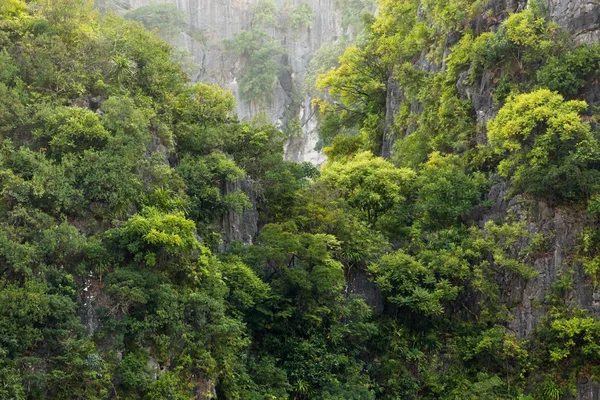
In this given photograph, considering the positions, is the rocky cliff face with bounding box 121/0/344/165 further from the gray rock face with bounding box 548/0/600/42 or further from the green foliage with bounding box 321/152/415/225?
the gray rock face with bounding box 548/0/600/42

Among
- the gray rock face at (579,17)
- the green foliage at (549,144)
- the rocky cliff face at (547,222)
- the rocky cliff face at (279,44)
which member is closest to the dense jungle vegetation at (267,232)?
the green foliage at (549,144)

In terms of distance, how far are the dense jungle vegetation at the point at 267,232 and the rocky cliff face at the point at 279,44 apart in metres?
20.9

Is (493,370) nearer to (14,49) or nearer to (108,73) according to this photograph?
(108,73)

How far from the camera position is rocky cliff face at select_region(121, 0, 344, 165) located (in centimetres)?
4659

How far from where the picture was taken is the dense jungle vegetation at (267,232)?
585 inches

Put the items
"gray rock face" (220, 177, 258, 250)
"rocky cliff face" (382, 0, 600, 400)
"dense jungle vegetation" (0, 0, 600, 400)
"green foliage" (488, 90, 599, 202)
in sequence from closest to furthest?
"dense jungle vegetation" (0, 0, 600, 400), "gray rock face" (220, 177, 258, 250), "rocky cliff face" (382, 0, 600, 400), "green foliage" (488, 90, 599, 202)

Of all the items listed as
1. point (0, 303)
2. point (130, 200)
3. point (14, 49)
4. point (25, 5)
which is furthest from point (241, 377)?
point (25, 5)

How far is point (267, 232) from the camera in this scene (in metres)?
19.4

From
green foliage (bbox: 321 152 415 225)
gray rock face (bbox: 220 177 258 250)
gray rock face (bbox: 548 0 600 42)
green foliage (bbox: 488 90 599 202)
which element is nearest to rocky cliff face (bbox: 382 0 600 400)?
gray rock face (bbox: 548 0 600 42)

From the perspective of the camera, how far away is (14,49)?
18.7 m

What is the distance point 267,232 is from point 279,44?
106 feet

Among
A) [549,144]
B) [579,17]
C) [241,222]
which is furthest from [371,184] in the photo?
[579,17]

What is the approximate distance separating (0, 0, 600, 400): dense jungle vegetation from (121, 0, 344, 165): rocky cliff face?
68.5 ft

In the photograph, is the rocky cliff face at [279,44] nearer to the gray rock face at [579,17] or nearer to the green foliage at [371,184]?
the green foliage at [371,184]
